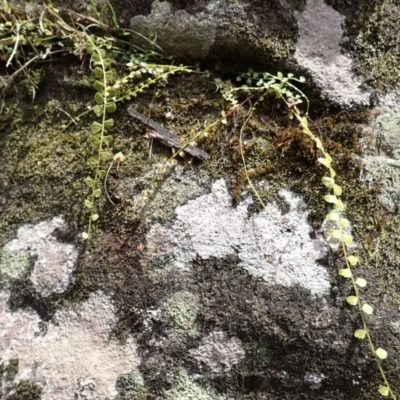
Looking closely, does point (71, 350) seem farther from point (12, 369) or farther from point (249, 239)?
point (249, 239)

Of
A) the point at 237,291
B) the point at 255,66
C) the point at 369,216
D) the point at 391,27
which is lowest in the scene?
the point at 237,291

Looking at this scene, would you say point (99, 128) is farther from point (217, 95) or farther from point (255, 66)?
point (255, 66)

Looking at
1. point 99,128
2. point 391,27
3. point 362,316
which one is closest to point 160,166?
point 99,128

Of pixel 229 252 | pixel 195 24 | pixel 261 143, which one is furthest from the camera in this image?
pixel 195 24

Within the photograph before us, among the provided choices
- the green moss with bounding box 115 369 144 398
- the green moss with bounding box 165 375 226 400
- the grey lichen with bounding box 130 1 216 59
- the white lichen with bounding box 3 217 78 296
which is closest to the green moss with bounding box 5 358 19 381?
the white lichen with bounding box 3 217 78 296

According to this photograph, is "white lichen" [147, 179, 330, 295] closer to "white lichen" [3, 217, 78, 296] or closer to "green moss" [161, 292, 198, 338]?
"green moss" [161, 292, 198, 338]

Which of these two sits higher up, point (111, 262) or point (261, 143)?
point (261, 143)

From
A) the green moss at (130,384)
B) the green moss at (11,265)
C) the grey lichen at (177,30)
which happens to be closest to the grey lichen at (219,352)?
the green moss at (130,384)

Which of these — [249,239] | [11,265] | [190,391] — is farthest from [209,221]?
[11,265]

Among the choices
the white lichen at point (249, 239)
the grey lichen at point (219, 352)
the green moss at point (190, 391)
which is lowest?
the green moss at point (190, 391)

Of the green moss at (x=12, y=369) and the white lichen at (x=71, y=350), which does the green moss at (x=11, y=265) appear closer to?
the white lichen at (x=71, y=350)

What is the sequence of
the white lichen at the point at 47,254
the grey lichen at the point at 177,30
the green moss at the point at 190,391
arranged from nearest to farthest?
1. the green moss at the point at 190,391
2. the white lichen at the point at 47,254
3. the grey lichen at the point at 177,30
